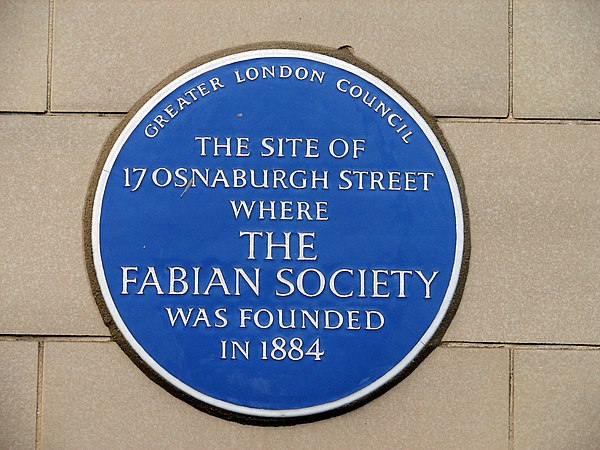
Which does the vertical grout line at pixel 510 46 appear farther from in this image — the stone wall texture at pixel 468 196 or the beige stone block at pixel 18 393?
the beige stone block at pixel 18 393

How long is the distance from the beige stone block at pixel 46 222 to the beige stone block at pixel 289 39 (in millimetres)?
165

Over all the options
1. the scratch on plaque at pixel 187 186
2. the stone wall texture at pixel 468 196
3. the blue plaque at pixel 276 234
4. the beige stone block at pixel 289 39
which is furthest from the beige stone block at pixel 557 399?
the scratch on plaque at pixel 187 186

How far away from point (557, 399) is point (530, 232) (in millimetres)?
766

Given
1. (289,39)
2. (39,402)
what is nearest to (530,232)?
(289,39)

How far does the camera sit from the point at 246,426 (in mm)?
3547

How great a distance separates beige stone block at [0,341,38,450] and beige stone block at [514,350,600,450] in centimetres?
219

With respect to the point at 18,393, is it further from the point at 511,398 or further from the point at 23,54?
the point at 511,398

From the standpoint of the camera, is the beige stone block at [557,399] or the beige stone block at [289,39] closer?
the beige stone block at [557,399]

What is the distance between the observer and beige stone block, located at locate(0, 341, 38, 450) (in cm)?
356

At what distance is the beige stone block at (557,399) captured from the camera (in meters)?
3.55

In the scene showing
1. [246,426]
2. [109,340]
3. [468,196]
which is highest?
[468,196]

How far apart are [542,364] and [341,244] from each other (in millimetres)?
1066

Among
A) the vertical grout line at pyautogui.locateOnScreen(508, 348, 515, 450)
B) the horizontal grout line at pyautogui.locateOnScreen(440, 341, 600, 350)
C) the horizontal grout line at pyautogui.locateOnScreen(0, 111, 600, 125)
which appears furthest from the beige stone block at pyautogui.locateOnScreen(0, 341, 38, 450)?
the vertical grout line at pyautogui.locateOnScreen(508, 348, 515, 450)

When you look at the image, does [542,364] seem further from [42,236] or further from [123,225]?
[42,236]
